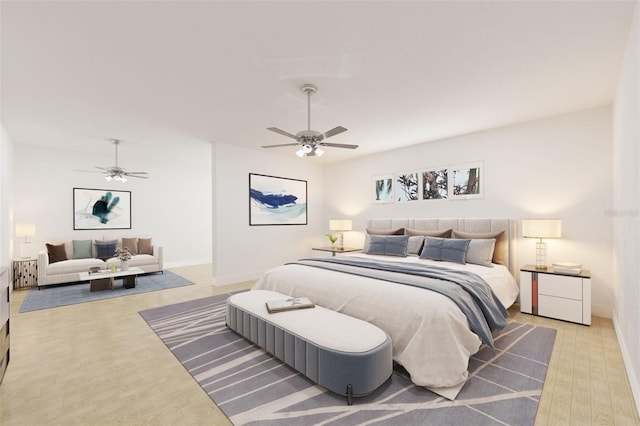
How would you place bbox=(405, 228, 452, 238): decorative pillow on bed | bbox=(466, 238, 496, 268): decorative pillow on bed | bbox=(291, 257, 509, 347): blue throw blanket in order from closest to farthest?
bbox=(291, 257, 509, 347): blue throw blanket < bbox=(466, 238, 496, 268): decorative pillow on bed < bbox=(405, 228, 452, 238): decorative pillow on bed

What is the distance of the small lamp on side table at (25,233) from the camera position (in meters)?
5.41

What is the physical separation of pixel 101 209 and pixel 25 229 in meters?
1.40

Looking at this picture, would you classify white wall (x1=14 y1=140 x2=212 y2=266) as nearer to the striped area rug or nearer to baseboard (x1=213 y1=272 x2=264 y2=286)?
baseboard (x1=213 y1=272 x2=264 y2=286)

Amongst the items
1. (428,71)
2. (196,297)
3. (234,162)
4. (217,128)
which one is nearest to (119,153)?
(234,162)

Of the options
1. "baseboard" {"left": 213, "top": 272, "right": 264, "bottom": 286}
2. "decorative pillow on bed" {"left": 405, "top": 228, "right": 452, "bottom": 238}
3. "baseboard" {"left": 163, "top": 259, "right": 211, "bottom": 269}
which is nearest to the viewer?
"decorative pillow on bed" {"left": 405, "top": 228, "right": 452, "bottom": 238}

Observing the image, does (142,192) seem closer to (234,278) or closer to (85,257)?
(85,257)

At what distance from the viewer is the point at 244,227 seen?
19.5 feet

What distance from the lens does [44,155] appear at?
6039 millimetres

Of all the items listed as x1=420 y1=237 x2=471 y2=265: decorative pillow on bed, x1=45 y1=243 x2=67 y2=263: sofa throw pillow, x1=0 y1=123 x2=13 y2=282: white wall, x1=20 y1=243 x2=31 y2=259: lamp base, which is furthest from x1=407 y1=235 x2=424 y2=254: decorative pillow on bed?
x1=20 y1=243 x2=31 y2=259: lamp base

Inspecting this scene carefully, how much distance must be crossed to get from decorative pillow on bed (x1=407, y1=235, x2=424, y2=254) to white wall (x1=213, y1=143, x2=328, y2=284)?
2.88 meters

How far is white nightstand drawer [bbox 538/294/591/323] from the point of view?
11.4ft

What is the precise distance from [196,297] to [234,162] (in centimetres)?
259

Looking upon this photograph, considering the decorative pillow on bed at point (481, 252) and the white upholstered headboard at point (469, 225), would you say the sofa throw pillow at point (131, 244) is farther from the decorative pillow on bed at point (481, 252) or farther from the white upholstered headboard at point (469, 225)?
the decorative pillow on bed at point (481, 252)

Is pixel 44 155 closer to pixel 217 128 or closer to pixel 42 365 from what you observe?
pixel 217 128
